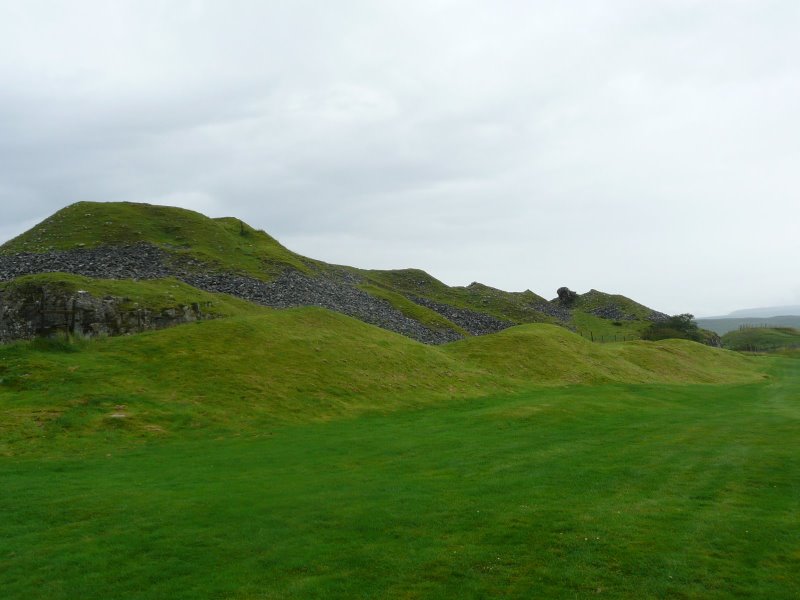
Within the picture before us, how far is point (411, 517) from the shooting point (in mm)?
15164

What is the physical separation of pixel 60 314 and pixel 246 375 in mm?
16530

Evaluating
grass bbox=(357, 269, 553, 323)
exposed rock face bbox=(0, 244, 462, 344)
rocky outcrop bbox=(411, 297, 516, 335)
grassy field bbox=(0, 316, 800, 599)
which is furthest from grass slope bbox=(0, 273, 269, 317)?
grass bbox=(357, 269, 553, 323)

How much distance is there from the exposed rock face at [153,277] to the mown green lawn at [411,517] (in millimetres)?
21198

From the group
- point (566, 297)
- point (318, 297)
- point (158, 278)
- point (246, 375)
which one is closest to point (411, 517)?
point (246, 375)

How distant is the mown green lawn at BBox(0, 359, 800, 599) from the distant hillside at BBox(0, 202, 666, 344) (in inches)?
872

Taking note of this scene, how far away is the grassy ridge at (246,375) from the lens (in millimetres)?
27906

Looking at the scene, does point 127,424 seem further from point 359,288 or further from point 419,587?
point 359,288

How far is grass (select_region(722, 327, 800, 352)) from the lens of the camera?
147000 millimetres

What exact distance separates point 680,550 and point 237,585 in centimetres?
898

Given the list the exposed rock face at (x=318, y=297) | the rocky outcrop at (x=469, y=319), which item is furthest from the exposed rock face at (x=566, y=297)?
the exposed rock face at (x=318, y=297)

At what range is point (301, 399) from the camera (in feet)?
114

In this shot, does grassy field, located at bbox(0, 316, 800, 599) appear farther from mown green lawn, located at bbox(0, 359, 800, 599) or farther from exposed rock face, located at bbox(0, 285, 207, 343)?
exposed rock face, located at bbox(0, 285, 207, 343)

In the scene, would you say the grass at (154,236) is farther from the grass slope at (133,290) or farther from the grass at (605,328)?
the grass at (605,328)

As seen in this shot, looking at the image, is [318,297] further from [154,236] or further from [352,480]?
[352,480]
